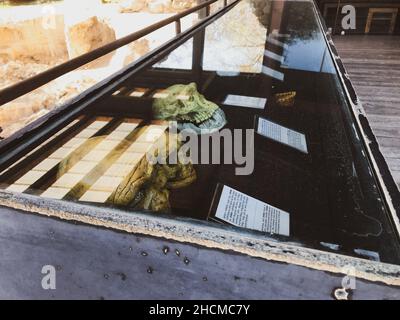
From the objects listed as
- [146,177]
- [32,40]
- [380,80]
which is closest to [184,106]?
[146,177]

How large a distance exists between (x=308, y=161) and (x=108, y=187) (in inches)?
32.4

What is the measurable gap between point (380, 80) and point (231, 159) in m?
5.43

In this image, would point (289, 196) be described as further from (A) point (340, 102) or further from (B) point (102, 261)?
(A) point (340, 102)

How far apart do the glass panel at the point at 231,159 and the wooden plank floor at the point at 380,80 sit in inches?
68.5

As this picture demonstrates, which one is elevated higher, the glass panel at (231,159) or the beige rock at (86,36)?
the beige rock at (86,36)

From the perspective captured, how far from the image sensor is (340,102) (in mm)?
1629

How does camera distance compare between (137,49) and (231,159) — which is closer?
(231,159)

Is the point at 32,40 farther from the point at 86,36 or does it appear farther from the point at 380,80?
the point at 380,80

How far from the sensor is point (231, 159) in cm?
130

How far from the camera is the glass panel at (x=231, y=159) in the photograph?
91 centimetres

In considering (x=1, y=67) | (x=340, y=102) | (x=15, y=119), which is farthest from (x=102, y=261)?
(x=1, y=67)

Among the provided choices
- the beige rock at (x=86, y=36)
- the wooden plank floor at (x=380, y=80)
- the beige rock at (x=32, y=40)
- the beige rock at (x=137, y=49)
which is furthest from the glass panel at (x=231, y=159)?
the beige rock at (x=32, y=40)

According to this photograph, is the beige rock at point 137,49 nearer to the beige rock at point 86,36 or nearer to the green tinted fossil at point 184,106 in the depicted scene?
the beige rock at point 86,36

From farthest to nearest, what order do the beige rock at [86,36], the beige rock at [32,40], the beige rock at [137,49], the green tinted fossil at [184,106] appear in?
the beige rock at [32,40] < the beige rock at [137,49] < the beige rock at [86,36] < the green tinted fossil at [184,106]
